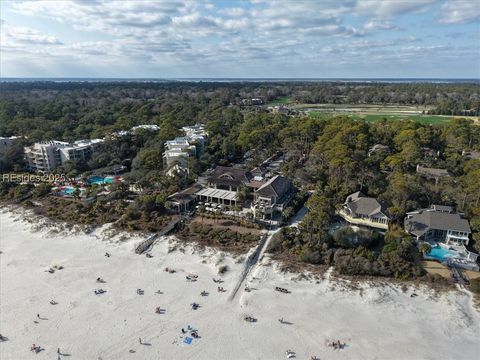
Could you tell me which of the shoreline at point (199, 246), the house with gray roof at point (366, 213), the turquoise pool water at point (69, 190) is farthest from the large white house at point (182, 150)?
the house with gray roof at point (366, 213)

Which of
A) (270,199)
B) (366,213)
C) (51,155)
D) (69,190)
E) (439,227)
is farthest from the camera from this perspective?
(51,155)

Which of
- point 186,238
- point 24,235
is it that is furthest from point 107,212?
point 186,238

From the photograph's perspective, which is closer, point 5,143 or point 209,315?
point 209,315

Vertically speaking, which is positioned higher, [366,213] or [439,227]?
[366,213]

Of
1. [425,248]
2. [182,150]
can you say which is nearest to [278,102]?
[182,150]

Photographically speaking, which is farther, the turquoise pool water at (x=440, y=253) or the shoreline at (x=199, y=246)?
the turquoise pool water at (x=440, y=253)

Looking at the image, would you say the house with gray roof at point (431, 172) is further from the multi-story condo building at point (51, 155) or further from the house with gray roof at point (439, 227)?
the multi-story condo building at point (51, 155)

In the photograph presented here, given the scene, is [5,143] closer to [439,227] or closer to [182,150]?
[182,150]
